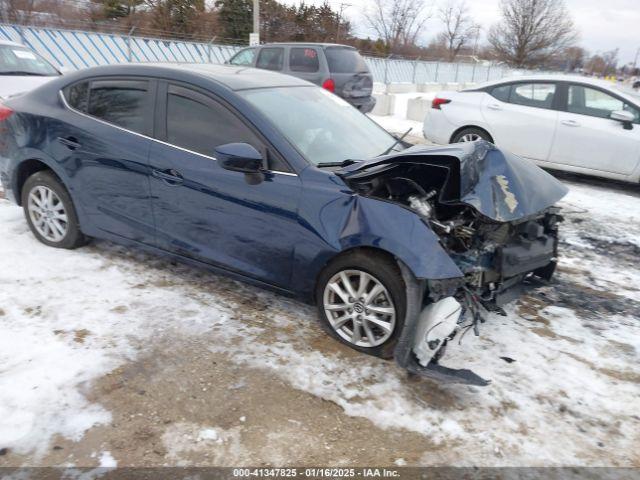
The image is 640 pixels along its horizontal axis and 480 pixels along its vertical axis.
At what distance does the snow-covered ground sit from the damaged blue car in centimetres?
26

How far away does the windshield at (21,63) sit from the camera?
8.24 metres

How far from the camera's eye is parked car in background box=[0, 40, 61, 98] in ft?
25.7

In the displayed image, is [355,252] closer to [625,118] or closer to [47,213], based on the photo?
[47,213]

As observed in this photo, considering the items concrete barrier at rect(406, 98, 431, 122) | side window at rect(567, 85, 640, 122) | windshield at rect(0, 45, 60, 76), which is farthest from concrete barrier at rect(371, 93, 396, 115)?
windshield at rect(0, 45, 60, 76)

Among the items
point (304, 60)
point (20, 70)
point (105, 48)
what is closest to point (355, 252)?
point (20, 70)

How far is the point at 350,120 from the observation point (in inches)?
164

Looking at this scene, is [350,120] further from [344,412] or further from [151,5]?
[151,5]

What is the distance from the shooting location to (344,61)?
1085cm

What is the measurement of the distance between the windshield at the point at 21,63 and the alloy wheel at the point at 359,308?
778 centimetres

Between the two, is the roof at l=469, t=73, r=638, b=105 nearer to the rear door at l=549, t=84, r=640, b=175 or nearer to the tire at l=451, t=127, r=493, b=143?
the rear door at l=549, t=84, r=640, b=175

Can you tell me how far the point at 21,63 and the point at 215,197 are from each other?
720 cm

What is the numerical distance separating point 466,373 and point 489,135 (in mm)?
6209

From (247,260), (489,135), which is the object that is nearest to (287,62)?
(489,135)

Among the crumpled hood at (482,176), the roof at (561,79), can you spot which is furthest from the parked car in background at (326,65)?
the crumpled hood at (482,176)
